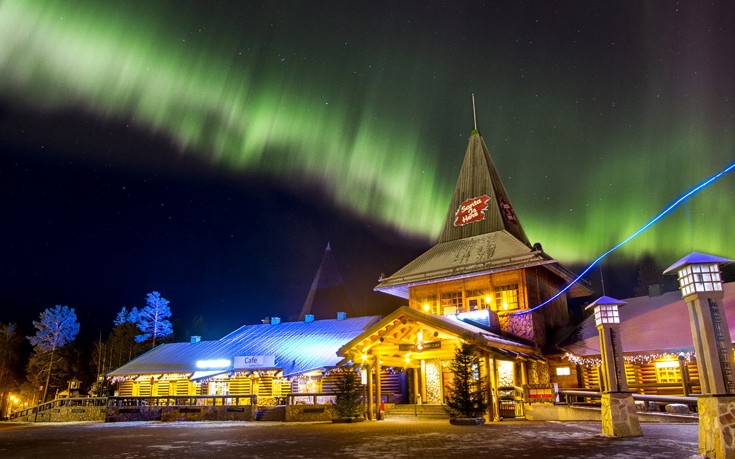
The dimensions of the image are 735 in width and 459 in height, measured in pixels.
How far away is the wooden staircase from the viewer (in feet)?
80.9

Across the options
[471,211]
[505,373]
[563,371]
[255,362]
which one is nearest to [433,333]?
[505,373]

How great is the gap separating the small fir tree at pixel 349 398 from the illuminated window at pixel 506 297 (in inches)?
410

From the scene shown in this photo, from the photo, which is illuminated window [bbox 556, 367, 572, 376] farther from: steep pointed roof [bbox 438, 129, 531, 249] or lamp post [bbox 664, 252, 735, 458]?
lamp post [bbox 664, 252, 735, 458]

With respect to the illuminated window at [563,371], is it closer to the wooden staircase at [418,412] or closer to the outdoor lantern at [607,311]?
the wooden staircase at [418,412]

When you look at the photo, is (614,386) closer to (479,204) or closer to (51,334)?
(479,204)

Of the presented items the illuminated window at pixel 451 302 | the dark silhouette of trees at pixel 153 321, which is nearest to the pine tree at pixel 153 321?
the dark silhouette of trees at pixel 153 321

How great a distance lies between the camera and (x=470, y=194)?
118 ft

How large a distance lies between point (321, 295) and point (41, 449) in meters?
50.8

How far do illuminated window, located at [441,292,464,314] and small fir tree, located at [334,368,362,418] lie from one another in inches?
375

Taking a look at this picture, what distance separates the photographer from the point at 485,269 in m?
29.3

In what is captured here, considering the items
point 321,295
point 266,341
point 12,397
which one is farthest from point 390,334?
point 12,397

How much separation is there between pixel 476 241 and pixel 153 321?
141ft

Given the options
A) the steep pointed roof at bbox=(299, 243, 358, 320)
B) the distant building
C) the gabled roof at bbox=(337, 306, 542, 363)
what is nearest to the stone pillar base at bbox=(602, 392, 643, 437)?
the gabled roof at bbox=(337, 306, 542, 363)

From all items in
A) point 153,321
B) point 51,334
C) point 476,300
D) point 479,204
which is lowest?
point 476,300
